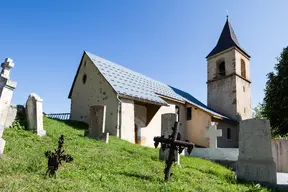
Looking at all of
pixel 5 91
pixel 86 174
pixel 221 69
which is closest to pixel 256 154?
pixel 86 174

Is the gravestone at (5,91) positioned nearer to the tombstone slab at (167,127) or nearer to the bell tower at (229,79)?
the tombstone slab at (167,127)

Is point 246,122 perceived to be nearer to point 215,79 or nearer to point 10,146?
point 10,146

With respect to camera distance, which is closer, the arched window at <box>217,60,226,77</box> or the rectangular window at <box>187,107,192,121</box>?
the rectangular window at <box>187,107,192,121</box>

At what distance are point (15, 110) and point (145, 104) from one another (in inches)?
382

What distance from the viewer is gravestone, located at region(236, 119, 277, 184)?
7.79 m

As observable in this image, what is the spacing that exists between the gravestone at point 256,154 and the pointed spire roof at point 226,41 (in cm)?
2124

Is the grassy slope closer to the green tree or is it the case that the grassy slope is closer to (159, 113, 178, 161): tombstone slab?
(159, 113, 178, 161): tombstone slab

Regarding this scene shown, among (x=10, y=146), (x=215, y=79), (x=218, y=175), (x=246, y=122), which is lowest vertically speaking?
(x=218, y=175)

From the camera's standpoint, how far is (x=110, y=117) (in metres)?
15.2

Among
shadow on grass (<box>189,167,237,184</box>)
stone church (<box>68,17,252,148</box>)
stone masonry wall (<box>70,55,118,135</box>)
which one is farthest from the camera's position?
stone church (<box>68,17,252,148</box>)

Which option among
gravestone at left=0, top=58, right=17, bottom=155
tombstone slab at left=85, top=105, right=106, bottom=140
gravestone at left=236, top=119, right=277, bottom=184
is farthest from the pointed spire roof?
gravestone at left=0, top=58, right=17, bottom=155

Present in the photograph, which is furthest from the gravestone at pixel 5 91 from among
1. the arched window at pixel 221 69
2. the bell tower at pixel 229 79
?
the arched window at pixel 221 69

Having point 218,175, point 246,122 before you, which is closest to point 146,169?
point 218,175

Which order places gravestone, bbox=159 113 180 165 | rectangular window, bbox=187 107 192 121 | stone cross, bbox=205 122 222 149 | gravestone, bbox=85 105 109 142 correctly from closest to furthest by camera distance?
gravestone, bbox=159 113 180 165
gravestone, bbox=85 105 109 142
stone cross, bbox=205 122 222 149
rectangular window, bbox=187 107 192 121
